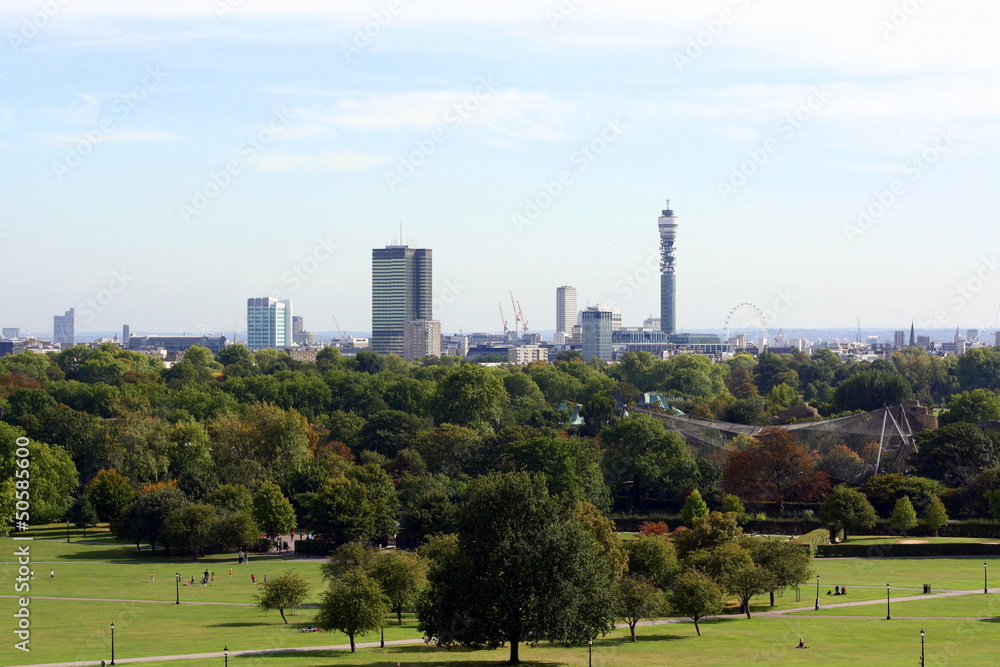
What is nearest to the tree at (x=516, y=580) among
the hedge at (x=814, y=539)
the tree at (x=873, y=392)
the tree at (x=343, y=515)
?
the hedge at (x=814, y=539)

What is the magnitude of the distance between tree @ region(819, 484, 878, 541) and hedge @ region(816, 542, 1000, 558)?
338cm

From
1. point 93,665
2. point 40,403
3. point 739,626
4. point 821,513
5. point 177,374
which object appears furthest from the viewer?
point 177,374

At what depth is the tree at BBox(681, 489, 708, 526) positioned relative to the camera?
85.7 m

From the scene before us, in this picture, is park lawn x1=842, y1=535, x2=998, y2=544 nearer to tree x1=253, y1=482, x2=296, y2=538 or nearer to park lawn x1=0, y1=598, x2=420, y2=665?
park lawn x1=0, y1=598, x2=420, y2=665

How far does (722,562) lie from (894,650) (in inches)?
468

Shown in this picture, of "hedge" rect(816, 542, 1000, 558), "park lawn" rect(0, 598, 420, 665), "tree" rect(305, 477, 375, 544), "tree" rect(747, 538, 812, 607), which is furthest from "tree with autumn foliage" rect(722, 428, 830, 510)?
"park lawn" rect(0, 598, 420, 665)

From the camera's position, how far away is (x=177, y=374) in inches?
6841

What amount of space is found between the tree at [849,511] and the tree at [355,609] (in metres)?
38.0

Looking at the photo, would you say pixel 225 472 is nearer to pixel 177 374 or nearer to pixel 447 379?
pixel 447 379

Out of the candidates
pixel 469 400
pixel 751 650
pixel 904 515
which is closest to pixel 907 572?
pixel 904 515

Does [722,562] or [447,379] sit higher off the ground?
[447,379]

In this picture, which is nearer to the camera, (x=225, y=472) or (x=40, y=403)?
(x=225, y=472)

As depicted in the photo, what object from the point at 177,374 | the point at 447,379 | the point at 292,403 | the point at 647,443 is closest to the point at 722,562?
the point at 647,443

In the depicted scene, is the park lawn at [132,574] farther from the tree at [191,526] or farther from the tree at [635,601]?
the tree at [635,601]
